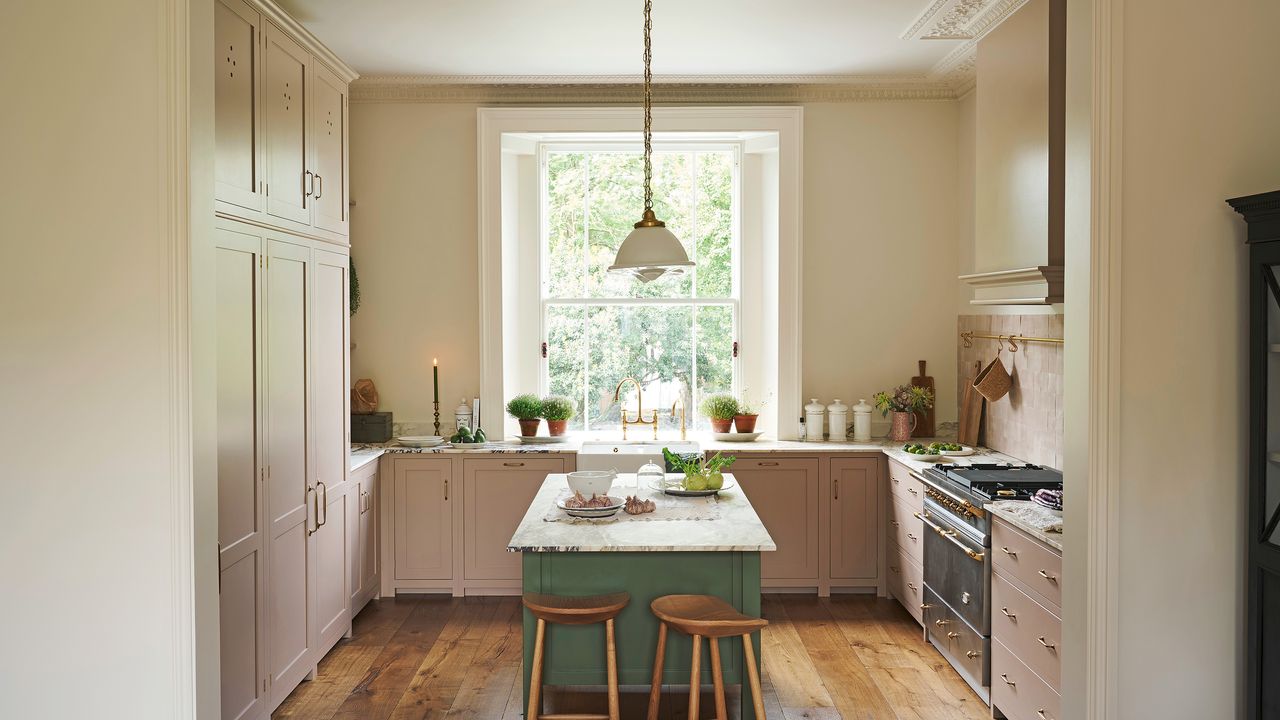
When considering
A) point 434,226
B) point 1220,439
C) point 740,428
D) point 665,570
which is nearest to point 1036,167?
point 1220,439

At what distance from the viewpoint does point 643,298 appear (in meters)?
5.98

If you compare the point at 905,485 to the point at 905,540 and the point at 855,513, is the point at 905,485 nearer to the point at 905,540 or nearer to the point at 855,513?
the point at 905,540

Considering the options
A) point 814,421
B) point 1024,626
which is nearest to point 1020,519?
point 1024,626

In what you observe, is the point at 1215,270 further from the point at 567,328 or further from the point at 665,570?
the point at 567,328

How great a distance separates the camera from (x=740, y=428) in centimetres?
569

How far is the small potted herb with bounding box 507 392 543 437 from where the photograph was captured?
5.61 m

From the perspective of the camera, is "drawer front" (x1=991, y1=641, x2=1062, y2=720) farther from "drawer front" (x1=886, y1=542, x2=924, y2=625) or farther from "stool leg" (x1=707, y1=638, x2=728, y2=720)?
"stool leg" (x1=707, y1=638, x2=728, y2=720)

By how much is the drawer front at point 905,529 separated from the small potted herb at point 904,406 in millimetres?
526

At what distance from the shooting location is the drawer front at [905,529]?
4684 mm

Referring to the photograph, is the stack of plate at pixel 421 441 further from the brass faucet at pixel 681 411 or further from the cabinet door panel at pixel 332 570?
the brass faucet at pixel 681 411

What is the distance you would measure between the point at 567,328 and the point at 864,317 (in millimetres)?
1968

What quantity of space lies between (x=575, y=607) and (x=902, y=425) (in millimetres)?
3018

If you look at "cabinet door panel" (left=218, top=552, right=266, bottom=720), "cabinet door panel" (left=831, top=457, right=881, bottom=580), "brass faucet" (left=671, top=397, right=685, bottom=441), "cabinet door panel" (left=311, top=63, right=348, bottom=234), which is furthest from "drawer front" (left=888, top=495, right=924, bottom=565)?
"cabinet door panel" (left=311, top=63, right=348, bottom=234)

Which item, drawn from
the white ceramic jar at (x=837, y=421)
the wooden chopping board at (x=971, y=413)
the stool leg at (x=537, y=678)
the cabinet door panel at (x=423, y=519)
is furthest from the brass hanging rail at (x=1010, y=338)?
the cabinet door panel at (x=423, y=519)
